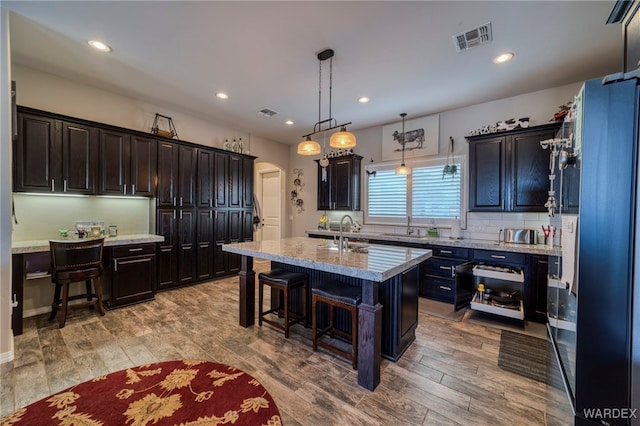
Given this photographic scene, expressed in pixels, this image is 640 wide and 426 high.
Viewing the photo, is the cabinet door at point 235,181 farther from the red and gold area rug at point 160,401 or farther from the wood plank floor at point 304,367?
the red and gold area rug at point 160,401

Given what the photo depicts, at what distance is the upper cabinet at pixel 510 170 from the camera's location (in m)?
3.29

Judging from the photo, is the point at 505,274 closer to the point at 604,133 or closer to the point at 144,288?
the point at 604,133

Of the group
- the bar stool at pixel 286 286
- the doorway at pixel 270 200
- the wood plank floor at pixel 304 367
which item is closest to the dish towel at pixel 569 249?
the wood plank floor at pixel 304 367

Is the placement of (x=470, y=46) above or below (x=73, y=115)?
above

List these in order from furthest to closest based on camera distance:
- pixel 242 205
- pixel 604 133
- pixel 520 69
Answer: pixel 242 205
pixel 520 69
pixel 604 133

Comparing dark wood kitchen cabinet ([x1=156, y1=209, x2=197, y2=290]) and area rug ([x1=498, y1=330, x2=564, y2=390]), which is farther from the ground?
dark wood kitchen cabinet ([x1=156, y1=209, x2=197, y2=290])

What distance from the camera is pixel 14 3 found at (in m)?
2.12

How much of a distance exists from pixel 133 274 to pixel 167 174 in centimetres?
161

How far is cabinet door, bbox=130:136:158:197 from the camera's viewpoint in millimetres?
3811

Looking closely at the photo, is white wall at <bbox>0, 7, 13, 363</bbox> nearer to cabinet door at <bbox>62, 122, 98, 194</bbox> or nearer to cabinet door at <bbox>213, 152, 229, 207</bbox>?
cabinet door at <bbox>62, 122, 98, 194</bbox>

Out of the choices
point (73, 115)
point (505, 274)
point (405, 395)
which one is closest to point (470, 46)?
point (505, 274)

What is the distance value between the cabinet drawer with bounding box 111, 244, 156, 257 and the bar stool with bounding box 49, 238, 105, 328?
0.27 metres

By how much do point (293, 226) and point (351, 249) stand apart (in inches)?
162

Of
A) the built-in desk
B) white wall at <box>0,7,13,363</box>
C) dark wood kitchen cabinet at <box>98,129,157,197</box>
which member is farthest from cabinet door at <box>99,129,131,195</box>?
white wall at <box>0,7,13,363</box>
